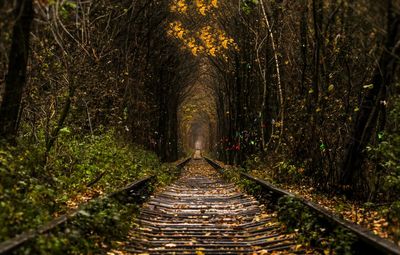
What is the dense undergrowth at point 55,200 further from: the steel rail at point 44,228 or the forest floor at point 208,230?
the forest floor at point 208,230

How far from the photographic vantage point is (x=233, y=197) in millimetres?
14828

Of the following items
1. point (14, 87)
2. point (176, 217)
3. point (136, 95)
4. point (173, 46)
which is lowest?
point (176, 217)

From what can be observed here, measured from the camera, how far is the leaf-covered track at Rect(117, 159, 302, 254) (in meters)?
7.56

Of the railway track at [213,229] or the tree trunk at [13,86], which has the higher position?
the tree trunk at [13,86]

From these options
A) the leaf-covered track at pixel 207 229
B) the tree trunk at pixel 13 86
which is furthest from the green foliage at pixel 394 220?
the tree trunk at pixel 13 86

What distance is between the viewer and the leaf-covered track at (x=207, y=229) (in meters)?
7.56

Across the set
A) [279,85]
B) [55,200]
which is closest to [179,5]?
[279,85]

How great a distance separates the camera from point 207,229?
9.14 m

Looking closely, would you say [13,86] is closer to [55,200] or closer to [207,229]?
[55,200]

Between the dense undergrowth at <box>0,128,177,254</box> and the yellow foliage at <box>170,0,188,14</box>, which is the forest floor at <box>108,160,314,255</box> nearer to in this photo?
the dense undergrowth at <box>0,128,177,254</box>

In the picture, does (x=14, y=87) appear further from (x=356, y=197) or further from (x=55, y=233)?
(x=356, y=197)

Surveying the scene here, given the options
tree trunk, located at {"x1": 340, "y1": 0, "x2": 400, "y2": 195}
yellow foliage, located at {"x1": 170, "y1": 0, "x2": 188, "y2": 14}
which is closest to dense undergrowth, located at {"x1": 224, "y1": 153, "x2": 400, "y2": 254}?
tree trunk, located at {"x1": 340, "y1": 0, "x2": 400, "y2": 195}

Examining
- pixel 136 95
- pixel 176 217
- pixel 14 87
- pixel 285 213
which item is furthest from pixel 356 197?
pixel 136 95

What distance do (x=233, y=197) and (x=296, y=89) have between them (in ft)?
15.6
